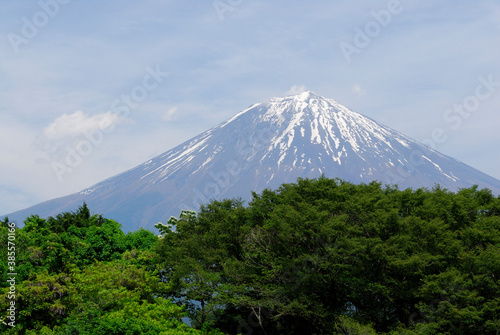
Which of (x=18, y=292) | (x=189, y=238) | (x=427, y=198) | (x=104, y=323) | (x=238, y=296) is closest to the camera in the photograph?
(x=104, y=323)

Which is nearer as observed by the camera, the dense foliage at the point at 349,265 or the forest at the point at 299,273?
the forest at the point at 299,273

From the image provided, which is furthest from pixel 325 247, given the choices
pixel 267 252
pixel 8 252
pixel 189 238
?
pixel 8 252

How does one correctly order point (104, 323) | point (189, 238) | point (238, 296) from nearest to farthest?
1. point (104, 323)
2. point (238, 296)
3. point (189, 238)

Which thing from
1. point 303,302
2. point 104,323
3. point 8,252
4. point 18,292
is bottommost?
point 303,302

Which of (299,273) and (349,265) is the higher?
(299,273)

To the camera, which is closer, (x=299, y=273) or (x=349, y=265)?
(x=349, y=265)

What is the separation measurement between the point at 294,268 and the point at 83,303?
11175 mm

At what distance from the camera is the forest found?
23969 millimetres

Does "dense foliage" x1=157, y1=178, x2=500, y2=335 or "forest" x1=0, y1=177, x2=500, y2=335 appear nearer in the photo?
"forest" x1=0, y1=177, x2=500, y2=335

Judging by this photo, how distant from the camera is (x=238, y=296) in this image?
2944 centimetres

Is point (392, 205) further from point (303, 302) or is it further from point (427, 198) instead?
point (303, 302)

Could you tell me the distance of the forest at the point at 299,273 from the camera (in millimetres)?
23969

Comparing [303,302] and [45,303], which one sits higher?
[45,303]

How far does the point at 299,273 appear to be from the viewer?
27.1m
